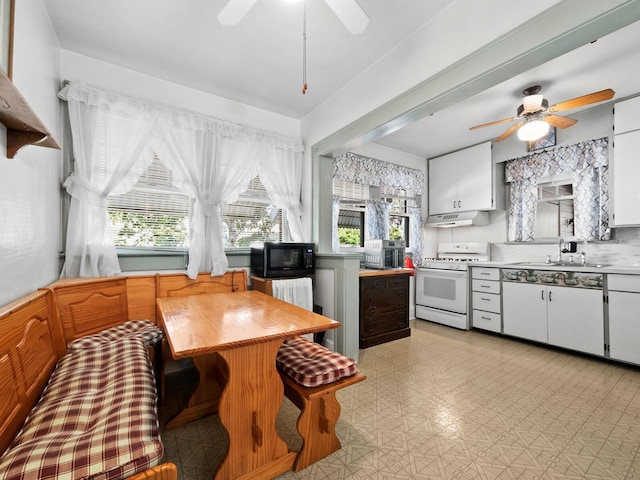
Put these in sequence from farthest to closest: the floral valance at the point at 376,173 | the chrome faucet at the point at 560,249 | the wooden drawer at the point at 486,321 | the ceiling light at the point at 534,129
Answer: the floral valance at the point at 376,173
the wooden drawer at the point at 486,321
the chrome faucet at the point at 560,249
the ceiling light at the point at 534,129

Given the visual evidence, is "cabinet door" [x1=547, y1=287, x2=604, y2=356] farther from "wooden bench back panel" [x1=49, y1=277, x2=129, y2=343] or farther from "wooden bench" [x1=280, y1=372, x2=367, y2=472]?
"wooden bench back panel" [x1=49, y1=277, x2=129, y2=343]

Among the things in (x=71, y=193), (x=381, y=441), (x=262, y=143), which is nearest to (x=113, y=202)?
(x=71, y=193)

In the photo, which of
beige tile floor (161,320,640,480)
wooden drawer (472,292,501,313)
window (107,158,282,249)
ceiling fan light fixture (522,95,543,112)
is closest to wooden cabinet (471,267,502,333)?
wooden drawer (472,292,501,313)

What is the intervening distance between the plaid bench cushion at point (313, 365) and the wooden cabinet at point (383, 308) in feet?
5.28

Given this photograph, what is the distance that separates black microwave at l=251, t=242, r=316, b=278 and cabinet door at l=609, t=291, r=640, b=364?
2.92 m

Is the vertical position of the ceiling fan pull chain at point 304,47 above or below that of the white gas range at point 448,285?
above

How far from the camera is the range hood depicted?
4.12 meters

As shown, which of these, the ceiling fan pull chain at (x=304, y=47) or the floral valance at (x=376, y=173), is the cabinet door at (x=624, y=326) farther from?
the ceiling fan pull chain at (x=304, y=47)

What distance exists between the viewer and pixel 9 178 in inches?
50.8

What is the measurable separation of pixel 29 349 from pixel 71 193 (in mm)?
1401

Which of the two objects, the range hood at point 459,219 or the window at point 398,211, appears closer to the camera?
the range hood at point 459,219

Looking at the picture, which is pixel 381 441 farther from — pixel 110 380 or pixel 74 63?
pixel 74 63

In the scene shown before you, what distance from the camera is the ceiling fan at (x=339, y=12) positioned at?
139cm

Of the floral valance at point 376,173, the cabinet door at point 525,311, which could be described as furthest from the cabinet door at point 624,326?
the floral valance at point 376,173
